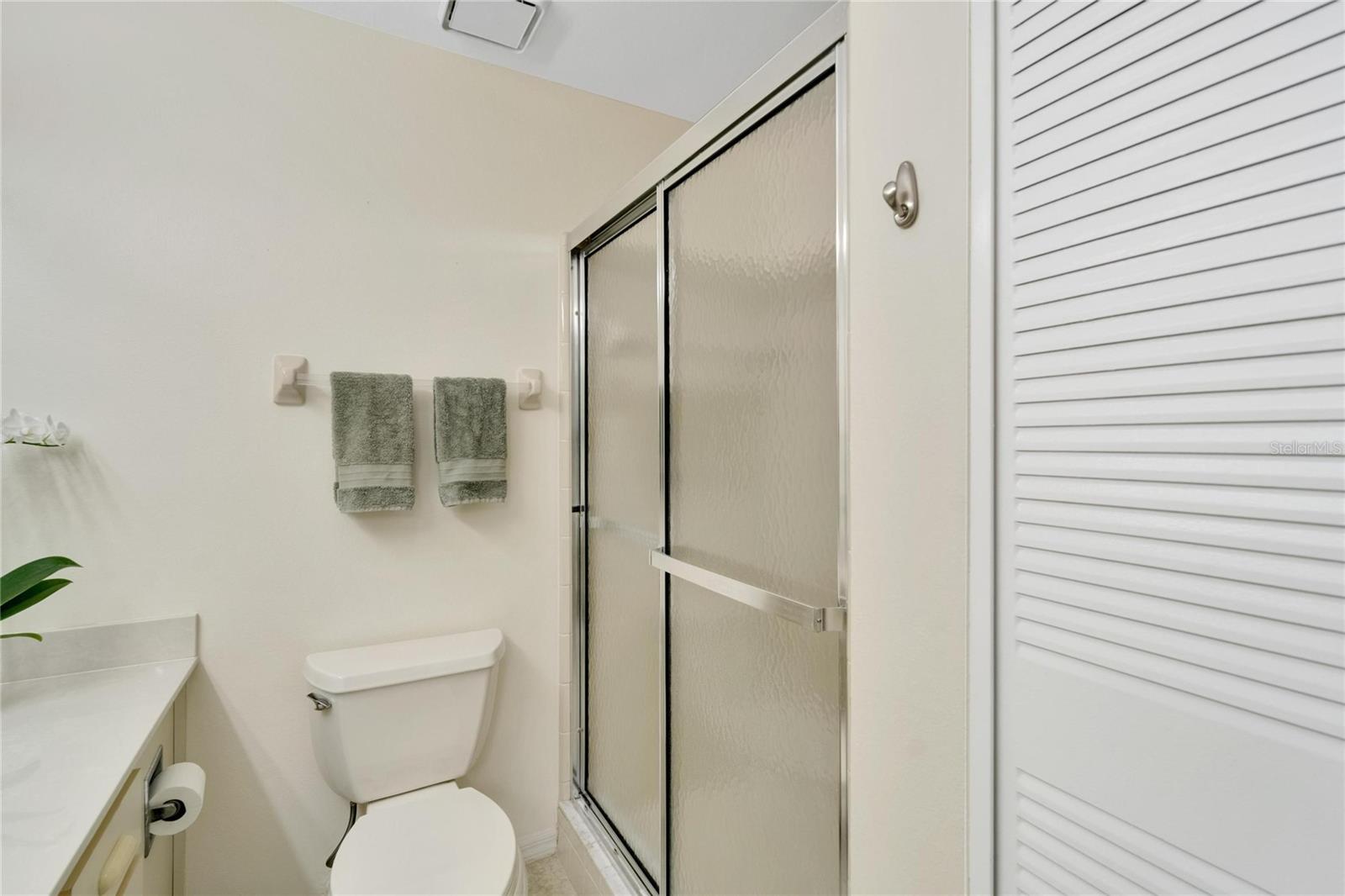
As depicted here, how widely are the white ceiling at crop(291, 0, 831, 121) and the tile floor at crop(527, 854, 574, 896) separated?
231cm

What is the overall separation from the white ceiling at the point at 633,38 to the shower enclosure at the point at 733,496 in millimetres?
521

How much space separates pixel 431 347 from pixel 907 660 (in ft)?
4.79

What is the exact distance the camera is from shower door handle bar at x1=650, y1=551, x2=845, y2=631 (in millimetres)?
886

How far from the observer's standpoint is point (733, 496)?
1.14 metres

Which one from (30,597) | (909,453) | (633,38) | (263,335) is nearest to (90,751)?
(30,597)

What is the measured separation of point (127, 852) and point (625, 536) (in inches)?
40.7

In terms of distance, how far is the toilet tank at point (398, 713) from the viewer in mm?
1460

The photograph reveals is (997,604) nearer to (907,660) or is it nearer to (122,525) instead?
(907,660)

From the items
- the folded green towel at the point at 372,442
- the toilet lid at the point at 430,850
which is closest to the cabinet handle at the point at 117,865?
the toilet lid at the point at 430,850

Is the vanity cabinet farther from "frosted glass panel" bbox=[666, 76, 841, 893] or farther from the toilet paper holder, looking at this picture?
"frosted glass panel" bbox=[666, 76, 841, 893]

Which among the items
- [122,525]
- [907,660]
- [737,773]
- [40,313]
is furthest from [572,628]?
[40,313]

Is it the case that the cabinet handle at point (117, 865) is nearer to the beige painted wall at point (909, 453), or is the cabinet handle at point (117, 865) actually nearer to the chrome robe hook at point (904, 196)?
the beige painted wall at point (909, 453)

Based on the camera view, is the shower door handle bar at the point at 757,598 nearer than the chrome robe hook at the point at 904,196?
No

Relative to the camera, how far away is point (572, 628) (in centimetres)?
189
